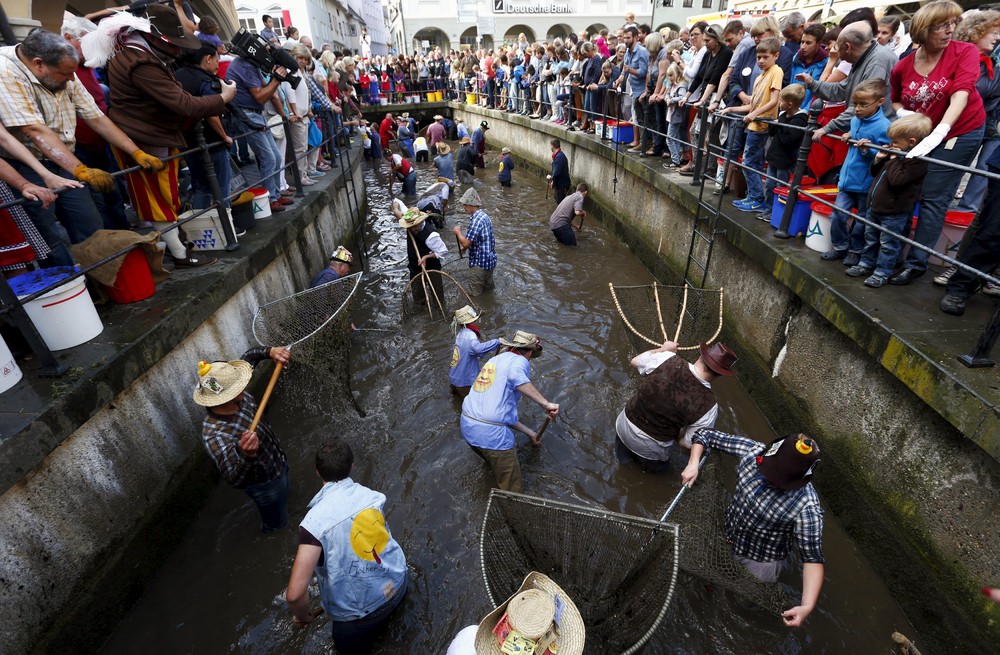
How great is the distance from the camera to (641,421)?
4.51 meters

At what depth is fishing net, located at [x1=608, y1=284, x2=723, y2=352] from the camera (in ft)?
19.5

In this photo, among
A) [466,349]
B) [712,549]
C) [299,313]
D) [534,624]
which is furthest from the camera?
[299,313]

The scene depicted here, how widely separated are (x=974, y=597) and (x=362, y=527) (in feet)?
12.7

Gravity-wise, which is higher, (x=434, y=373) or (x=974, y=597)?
(x=974, y=597)

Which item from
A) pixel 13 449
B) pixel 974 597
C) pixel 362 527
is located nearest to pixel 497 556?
pixel 362 527

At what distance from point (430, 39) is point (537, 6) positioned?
13.6 metres

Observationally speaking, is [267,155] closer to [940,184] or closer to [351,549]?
[351,549]

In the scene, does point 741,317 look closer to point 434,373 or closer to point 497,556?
point 434,373

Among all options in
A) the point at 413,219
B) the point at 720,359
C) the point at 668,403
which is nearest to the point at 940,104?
the point at 720,359

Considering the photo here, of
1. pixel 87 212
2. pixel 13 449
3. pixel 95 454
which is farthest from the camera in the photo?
pixel 87 212

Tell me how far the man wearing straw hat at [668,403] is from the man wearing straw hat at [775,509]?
35 cm

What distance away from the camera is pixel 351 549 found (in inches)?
114

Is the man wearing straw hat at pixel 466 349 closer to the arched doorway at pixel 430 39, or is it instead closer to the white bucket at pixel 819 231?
the white bucket at pixel 819 231

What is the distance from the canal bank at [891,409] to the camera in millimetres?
3109
